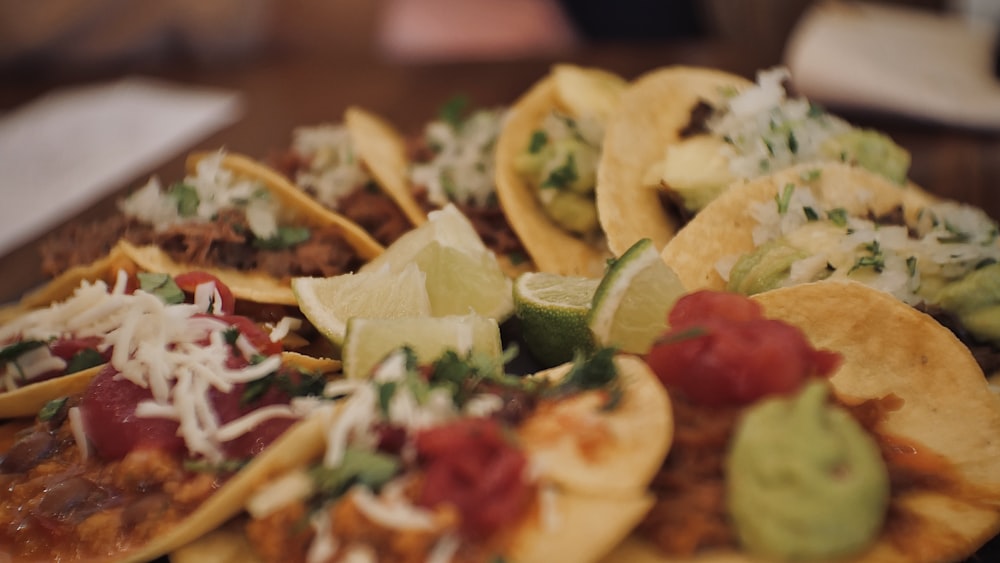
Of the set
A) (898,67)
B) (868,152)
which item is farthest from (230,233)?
(898,67)

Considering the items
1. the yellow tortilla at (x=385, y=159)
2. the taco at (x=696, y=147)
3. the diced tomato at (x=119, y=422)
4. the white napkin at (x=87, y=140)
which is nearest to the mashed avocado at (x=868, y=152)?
the taco at (x=696, y=147)

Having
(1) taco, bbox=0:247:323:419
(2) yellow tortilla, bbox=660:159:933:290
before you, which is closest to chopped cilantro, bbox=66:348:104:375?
(1) taco, bbox=0:247:323:419

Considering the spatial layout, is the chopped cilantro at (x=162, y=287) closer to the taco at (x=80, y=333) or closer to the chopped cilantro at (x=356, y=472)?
the taco at (x=80, y=333)

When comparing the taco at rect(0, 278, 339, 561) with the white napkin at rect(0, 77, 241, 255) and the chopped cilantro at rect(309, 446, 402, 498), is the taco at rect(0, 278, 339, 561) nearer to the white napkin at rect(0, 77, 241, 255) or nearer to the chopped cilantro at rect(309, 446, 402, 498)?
the chopped cilantro at rect(309, 446, 402, 498)

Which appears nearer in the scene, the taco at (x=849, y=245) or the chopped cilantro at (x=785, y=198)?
the taco at (x=849, y=245)

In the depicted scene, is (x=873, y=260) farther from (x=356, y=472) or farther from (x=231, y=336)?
(x=231, y=336)

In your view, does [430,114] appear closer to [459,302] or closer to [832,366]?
[459,302]
